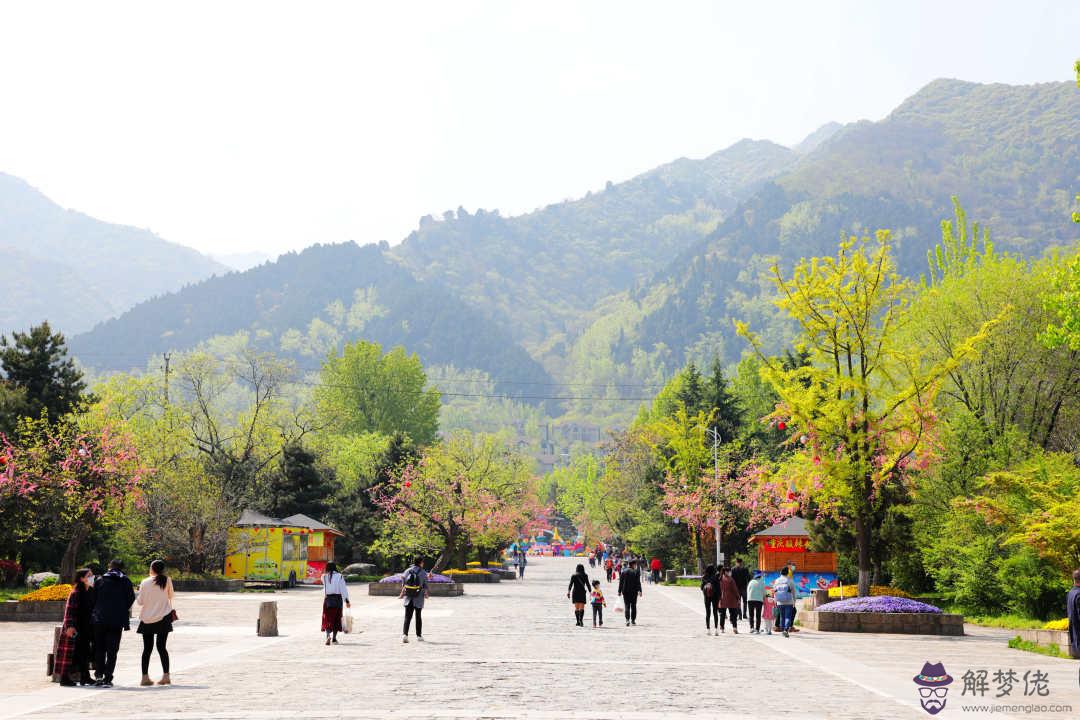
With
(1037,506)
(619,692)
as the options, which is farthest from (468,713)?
(1037,506)

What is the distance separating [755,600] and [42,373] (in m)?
35.4

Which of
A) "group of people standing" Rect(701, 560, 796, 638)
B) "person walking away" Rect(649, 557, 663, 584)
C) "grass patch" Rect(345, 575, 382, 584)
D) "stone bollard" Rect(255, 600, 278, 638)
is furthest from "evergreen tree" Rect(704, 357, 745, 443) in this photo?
"stone bollard" Rect(255, 600, 278, 638)

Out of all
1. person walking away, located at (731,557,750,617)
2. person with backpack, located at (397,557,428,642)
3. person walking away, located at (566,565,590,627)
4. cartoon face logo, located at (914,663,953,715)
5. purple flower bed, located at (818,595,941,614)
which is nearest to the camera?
cartoon face logo, located at (914,663,953,715)

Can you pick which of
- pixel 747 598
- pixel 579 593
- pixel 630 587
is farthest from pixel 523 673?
pixel 747 598

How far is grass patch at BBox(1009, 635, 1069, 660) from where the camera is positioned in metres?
22.2

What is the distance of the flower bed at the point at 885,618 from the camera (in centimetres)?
2783

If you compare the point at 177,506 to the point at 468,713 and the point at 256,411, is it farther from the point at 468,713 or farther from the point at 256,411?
the point at 468,713

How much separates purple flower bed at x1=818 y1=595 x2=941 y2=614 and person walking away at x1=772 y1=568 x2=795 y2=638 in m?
1.84

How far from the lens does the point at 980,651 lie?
2297 centimetres

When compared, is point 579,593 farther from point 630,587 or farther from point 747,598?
point 747,598

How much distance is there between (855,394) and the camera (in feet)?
108

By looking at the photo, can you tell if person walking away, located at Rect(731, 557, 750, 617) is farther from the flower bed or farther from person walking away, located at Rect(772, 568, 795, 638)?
the flower bed

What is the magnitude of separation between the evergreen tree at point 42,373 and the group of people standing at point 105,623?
116 feet

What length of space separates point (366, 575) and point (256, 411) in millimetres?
12007
